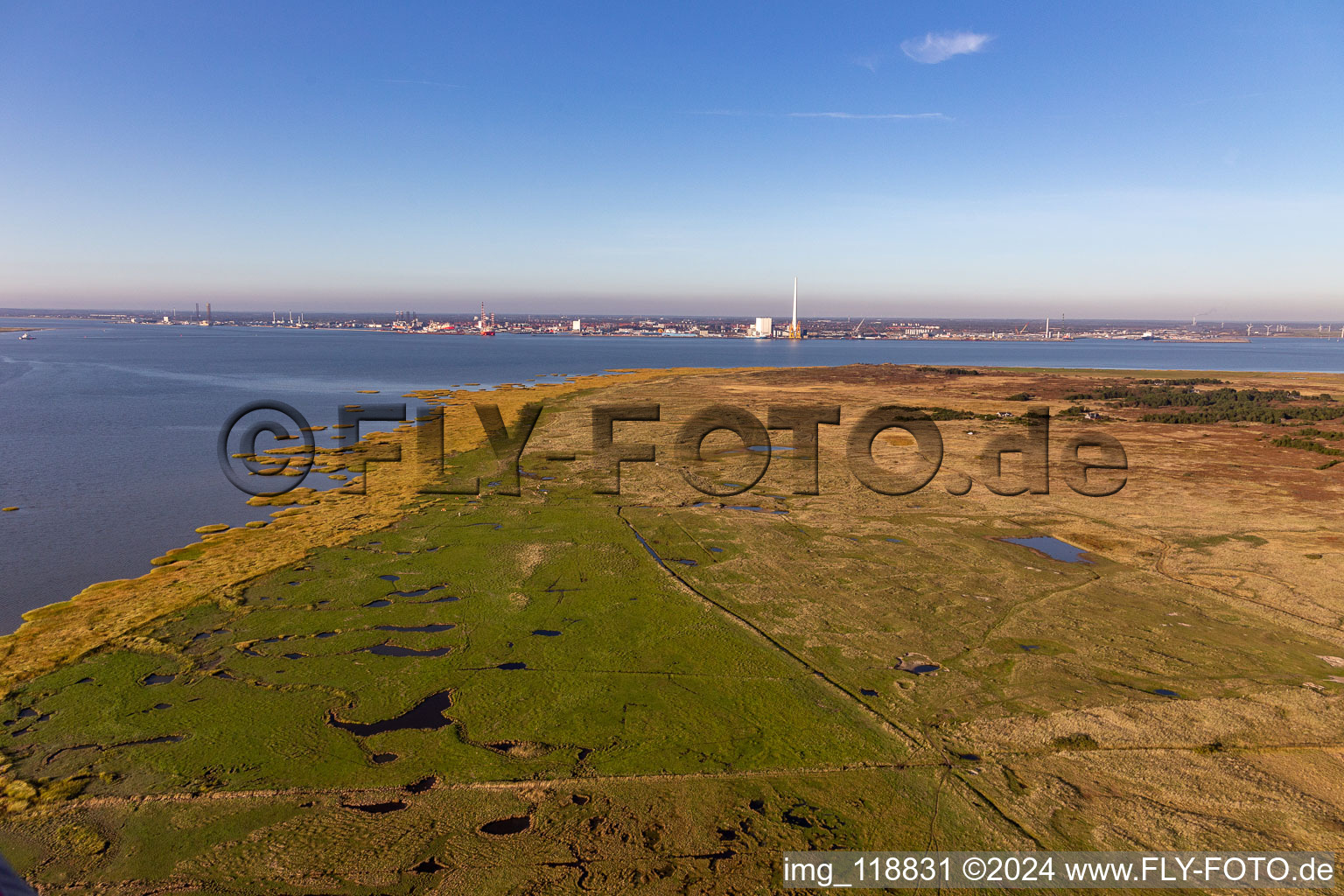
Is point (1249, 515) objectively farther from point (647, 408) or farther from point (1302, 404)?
point (1302, 404)

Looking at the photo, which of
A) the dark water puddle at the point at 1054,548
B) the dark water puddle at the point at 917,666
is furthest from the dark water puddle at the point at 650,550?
the dark water puddle at the point at 1054,548

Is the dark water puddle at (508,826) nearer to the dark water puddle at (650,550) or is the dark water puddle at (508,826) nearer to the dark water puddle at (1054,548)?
the dark water puddle at (650,550)

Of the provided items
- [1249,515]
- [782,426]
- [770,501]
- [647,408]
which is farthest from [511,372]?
[1249,515]

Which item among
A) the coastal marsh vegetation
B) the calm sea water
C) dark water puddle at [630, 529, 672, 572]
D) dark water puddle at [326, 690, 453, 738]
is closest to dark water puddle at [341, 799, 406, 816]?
the coastal marsh vegetation

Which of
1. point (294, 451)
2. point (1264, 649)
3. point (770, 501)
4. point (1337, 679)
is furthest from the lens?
point (294, 451)

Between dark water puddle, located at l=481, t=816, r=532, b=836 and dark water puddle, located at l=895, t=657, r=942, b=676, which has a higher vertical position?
dark water puddle, located at l=895, t=657, r=942, b=676

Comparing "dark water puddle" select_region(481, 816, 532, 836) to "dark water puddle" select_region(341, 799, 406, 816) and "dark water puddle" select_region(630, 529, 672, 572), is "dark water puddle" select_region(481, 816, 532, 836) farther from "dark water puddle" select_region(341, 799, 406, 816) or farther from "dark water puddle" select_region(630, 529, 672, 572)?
"dark water puddle" select_region(630, 529, 672, 572)
